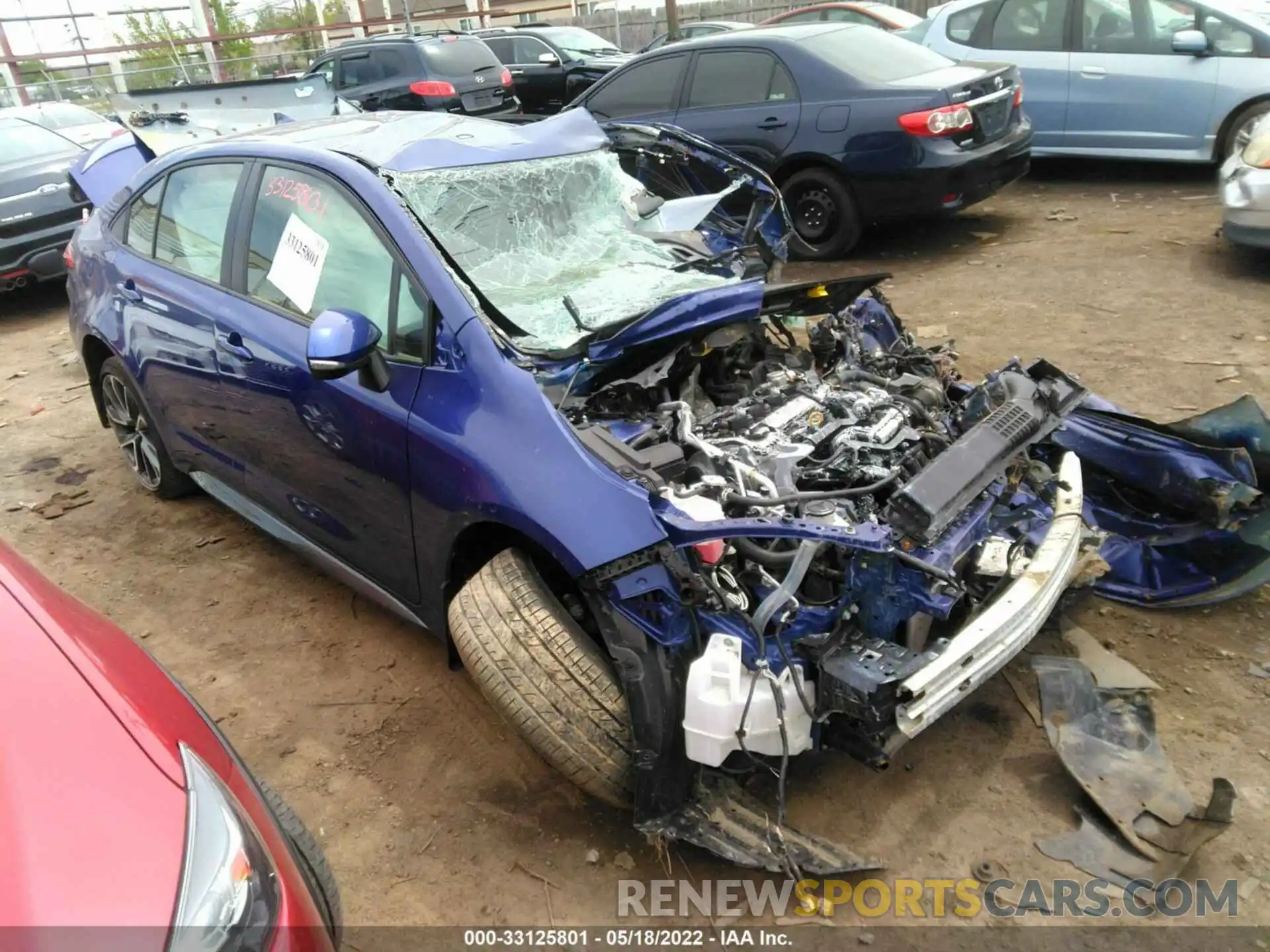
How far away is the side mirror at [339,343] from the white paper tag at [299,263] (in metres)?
0.49

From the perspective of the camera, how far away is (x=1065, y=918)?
233cm

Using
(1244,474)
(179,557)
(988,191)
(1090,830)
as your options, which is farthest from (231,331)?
(988,191)

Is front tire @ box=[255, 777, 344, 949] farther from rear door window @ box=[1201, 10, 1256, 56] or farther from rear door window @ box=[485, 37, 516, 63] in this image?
rear door window @ box=[485, 37, 516, 63]

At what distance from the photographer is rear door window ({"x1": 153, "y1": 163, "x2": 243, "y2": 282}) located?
11.7ft

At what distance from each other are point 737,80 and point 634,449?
17.5 ft

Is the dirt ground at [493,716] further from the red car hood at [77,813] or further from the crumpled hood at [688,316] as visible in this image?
the crumpled hood at [688,316]

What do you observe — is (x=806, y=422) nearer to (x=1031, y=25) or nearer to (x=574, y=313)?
(x=574, y=313)

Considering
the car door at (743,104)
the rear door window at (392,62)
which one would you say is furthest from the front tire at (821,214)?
the rear door window at (392,62)

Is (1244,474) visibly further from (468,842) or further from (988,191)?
(988,191)

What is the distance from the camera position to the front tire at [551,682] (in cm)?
243

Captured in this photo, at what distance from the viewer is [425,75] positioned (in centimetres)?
1103

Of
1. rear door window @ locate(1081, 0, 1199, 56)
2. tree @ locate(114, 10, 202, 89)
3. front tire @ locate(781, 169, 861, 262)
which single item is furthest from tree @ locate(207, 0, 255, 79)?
rear door window @ locate(1081, 0, 1199, 56)

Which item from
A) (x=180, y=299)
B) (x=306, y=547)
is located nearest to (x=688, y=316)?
(x=306, y=547)

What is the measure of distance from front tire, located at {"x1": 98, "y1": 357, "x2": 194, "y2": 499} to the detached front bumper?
11.8 feet
